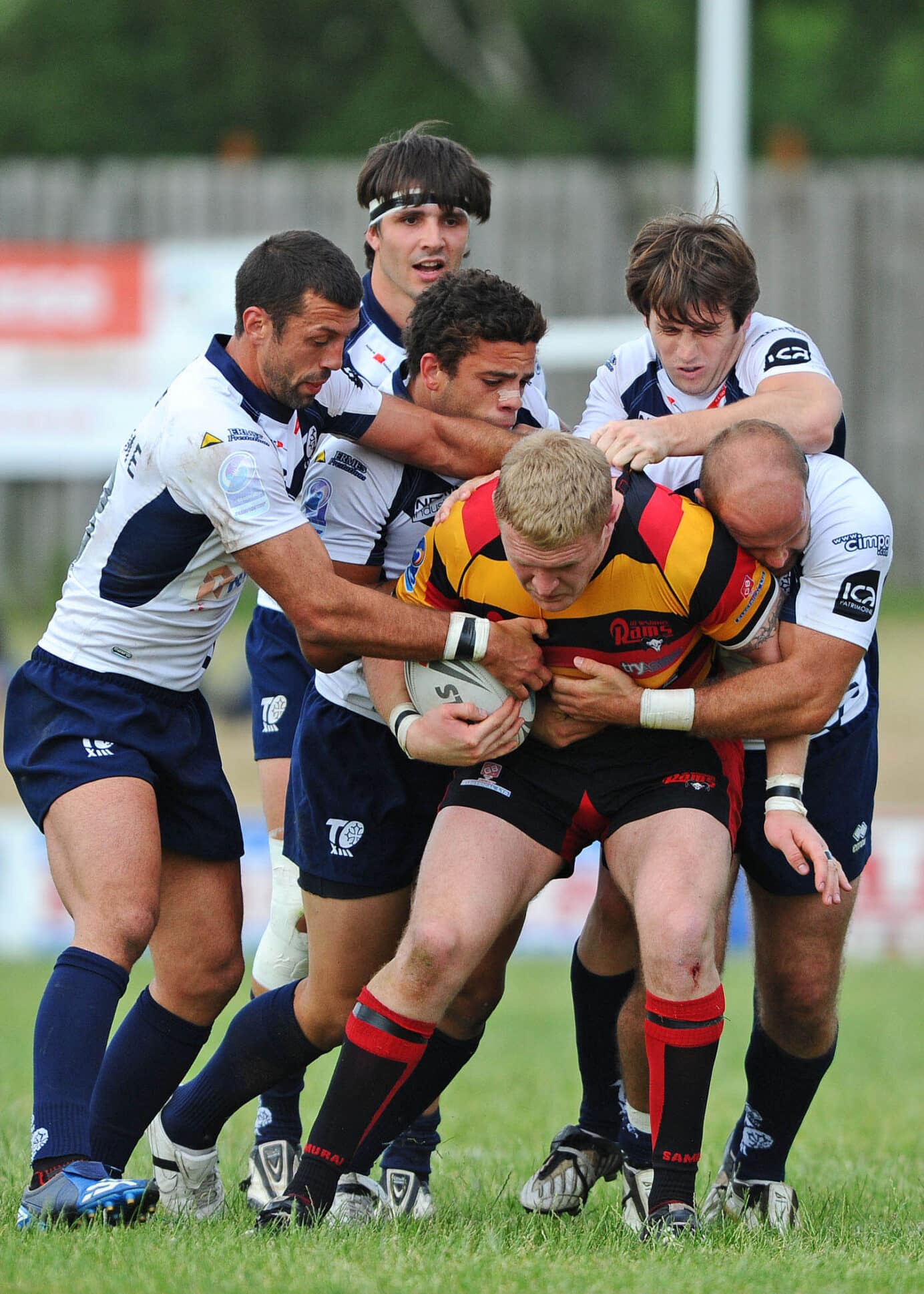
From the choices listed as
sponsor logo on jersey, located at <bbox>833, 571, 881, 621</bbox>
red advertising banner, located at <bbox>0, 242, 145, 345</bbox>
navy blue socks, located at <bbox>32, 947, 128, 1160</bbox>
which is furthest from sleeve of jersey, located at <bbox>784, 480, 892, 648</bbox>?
red advertising banner, located at <bbox>0, 242, 145, 345</bbox>

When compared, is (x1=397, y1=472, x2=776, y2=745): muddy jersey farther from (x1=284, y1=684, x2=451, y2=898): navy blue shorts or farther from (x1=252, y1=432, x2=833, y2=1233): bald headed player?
(x1=284, y1=684, x2=451, y2=898): navy blue shorts

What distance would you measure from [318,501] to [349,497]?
9 centimetres

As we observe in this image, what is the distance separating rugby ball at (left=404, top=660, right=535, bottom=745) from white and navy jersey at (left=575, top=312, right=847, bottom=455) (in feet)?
2.48

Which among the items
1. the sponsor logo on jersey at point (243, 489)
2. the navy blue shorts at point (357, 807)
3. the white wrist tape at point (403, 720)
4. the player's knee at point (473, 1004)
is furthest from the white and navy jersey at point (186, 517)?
the player's knee at point (473, 1004)

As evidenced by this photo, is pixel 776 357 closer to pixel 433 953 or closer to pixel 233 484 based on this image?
pixel 233 484

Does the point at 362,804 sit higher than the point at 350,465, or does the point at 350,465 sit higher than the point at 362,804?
the point at 350,465

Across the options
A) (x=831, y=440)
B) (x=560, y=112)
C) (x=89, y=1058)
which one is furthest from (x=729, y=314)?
(x=560, y=112)

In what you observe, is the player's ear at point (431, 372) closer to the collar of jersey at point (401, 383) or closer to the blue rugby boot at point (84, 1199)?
the collar of jersey at point (401, 383)

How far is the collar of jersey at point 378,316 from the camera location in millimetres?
5516

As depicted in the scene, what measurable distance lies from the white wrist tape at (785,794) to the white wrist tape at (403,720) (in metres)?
0.94

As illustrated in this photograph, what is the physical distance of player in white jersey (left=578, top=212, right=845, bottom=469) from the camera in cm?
475

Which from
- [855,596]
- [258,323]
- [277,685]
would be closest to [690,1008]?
[855,596]

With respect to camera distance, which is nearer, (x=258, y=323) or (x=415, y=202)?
(x=258, y=323)

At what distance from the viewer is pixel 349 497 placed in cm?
518
